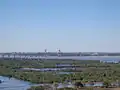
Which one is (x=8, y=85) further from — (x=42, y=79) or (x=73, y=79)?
(x=73, y=79)

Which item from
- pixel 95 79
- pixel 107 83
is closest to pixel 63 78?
pixel 95 79

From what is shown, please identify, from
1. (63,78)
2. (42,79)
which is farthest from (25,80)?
(63,78)

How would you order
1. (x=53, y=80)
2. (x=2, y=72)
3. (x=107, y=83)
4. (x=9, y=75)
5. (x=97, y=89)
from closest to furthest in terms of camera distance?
→ 1. (x=97, y=89)
2. (x=107, y=83)
3. (x=53, y=80)
4. (x=9, y=75)
5. (x=2, y=72)

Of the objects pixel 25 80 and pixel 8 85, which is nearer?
pixel 8 85

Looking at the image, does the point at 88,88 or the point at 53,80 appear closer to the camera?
the point at 88,88

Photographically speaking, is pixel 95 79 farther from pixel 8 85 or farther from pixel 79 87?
pixel 8 85

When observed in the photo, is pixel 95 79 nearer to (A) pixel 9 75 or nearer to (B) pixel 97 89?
(B) pixel 97 89

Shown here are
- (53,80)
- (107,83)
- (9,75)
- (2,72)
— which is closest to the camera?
(107,83)

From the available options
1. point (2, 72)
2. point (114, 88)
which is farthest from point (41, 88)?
point (2, 72)
